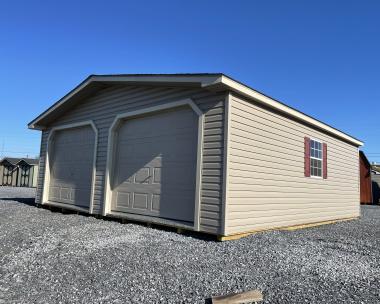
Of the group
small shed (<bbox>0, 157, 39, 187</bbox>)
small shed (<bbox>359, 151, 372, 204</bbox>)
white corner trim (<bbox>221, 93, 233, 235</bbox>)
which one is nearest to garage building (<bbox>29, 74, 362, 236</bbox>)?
white corner trim (<bbox>221, 93, 233, 235</bbox>)

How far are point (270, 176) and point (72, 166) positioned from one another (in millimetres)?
6267

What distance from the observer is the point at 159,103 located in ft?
25.5

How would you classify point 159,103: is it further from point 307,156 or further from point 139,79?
point 307,156

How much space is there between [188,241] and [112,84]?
511 centimetres

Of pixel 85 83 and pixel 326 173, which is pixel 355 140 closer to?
pixel 326 173

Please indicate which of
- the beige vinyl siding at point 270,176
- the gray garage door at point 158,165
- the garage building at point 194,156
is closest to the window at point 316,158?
the garage building at point 194,156

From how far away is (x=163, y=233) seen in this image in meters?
6.62


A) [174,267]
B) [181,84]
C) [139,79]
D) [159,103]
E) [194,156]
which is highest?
[139,79]

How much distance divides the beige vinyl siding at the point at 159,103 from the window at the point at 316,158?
404 cm

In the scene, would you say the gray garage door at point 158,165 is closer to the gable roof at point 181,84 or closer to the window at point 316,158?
the gable roof at point 181,84

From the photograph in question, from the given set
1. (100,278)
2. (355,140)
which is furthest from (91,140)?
(355,140)

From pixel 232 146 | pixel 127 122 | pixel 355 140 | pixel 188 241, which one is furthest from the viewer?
pixel 355 140

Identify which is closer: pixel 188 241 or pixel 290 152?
pixel 188 241

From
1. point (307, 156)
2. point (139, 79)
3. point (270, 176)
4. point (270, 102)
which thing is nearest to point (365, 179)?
point (307, 156)
